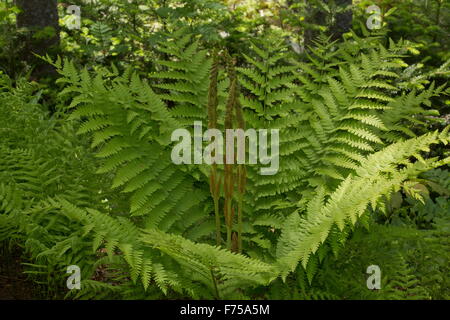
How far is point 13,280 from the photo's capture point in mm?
2320

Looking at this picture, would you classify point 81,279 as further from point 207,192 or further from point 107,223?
point 207,192

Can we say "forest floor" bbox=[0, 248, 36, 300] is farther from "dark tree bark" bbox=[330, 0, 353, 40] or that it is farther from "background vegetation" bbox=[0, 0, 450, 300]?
"dark tree bark" bbox=[330, 0, 353, 40]

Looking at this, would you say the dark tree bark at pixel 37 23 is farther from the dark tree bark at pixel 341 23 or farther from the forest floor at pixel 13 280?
the forest floor at pixel 13 280

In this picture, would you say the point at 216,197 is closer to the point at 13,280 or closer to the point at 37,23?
the point at 13,280

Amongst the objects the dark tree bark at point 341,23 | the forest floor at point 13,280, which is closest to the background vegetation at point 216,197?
the forest floor at point 13,280

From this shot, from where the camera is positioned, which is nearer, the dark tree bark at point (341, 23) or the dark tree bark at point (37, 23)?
the dark tree bark at point (341, 23)

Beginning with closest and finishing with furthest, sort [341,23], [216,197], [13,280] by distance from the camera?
[216,197] → [13,280] → [341,23]

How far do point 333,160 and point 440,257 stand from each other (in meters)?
0.60

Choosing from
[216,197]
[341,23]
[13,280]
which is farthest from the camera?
[341,23]

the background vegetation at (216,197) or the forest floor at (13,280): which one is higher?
the background vegetation at (216,197)

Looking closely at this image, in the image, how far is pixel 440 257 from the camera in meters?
2.06

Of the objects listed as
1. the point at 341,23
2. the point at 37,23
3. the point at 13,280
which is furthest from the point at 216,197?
the point at 37,23

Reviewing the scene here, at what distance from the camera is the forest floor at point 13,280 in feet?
7.29

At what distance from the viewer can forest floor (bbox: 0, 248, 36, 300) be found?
222cm
